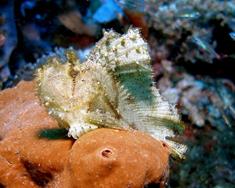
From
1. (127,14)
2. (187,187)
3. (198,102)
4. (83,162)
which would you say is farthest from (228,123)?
(83,162)

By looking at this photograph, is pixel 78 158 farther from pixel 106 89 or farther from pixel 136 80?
pixel 136 80

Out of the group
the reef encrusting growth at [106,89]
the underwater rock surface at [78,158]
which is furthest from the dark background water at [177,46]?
the reef encrusting growth at [106,89]

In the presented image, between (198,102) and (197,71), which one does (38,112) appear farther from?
(197,71)

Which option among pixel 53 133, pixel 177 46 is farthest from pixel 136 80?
pixel 177 46

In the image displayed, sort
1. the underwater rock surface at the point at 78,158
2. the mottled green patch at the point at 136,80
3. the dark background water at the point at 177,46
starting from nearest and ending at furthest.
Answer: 1. the underwater rock surface at the point at 78,158
2. the mottled green patch at the point at 136,80
3. the dark background water at the point at 177,46

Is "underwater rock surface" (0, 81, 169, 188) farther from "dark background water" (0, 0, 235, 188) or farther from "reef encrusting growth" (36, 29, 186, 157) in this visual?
"dark background water" (0, 0, 235, 188)

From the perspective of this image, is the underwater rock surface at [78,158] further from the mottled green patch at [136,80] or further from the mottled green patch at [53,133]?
the mottled green patch at [136,80]

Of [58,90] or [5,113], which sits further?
[5,113]
